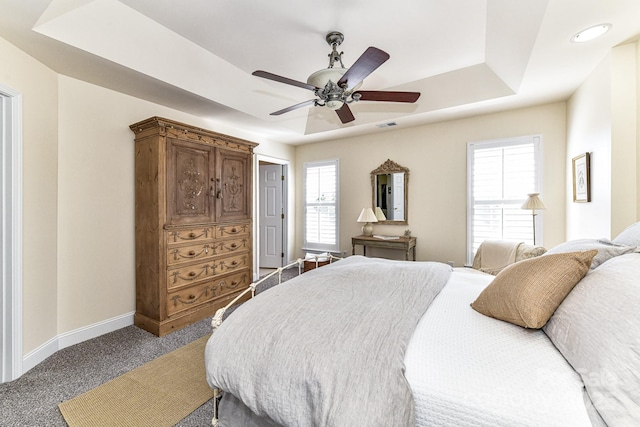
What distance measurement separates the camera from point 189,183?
3074mm

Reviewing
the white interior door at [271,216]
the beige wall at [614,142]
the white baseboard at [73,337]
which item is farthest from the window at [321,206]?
the beige wall at [614,142]

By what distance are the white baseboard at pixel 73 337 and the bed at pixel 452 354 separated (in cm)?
196

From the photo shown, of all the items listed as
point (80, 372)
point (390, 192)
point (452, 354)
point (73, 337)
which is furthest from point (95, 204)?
point (390, 192)

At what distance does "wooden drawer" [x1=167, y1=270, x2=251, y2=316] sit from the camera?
292cm

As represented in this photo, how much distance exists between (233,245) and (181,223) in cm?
81

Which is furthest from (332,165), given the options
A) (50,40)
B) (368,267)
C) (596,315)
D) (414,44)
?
(596,315)

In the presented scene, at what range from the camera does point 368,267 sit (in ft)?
6.85

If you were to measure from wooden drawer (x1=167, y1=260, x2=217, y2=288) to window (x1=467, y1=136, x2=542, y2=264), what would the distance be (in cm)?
358

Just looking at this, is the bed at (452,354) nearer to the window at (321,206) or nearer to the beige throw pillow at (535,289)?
the beige throw pillow at (535,289)

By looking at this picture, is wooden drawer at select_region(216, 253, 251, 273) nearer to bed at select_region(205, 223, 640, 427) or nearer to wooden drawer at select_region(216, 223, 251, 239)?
wooden drawer at select_region(216, 223, 251, 239)

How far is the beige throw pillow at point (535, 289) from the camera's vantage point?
115cm

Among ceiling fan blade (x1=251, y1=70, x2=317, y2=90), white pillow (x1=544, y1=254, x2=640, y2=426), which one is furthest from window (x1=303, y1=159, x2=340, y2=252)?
white pillow (x1=544, y1=254, x2=640, y2=426)

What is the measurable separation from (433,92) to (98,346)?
4.53m

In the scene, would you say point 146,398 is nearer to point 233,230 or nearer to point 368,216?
point 233,230
